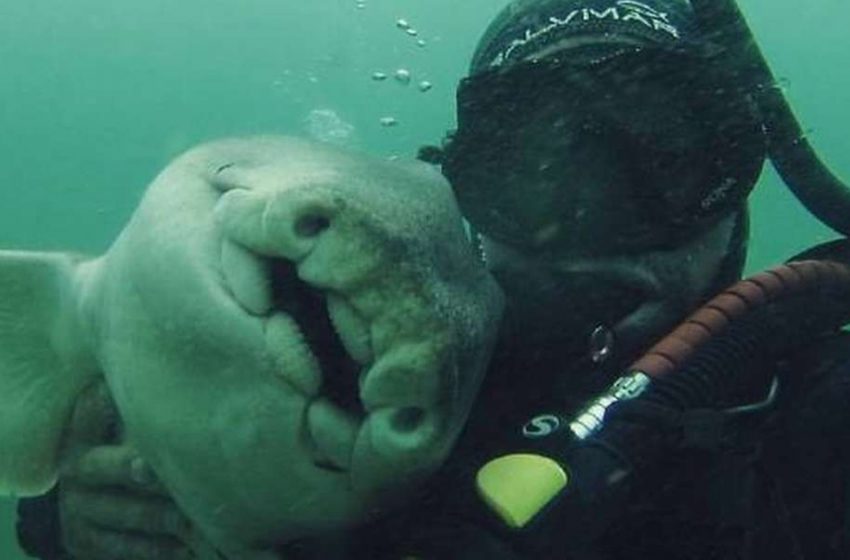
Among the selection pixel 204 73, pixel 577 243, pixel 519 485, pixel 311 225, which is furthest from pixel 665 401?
pixel 204 73

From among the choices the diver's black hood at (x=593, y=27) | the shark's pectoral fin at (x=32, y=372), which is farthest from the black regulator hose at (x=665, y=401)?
the shark's pectoral fin at (x=32, y=372)

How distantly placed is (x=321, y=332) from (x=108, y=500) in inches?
43.3

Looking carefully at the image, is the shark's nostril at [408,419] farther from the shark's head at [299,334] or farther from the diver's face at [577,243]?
the diver's face at [577,243]

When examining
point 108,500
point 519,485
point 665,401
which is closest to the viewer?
point 519,485

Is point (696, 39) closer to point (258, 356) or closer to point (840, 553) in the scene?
point (840, 553)

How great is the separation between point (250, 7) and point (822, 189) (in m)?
85.7

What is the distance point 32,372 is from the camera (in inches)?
110

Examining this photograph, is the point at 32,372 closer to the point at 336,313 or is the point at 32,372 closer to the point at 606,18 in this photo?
the point at 336,313

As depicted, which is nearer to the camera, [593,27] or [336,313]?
[336,313]

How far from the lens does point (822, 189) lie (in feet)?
11.3

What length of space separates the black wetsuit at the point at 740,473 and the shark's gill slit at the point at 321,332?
0.44 metres

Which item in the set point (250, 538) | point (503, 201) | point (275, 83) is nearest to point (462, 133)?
point (503, 201)

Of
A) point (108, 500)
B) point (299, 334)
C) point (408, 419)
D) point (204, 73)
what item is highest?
point (299, 334)

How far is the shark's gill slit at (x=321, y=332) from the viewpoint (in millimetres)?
1898
